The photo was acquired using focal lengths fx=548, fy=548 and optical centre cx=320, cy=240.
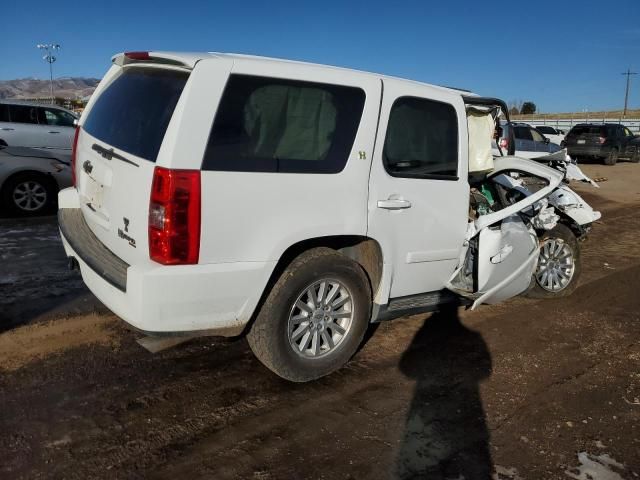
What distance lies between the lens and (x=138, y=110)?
337cm

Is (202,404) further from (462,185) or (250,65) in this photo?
(462,185)

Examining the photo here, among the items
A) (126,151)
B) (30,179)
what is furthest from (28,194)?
(126,151)

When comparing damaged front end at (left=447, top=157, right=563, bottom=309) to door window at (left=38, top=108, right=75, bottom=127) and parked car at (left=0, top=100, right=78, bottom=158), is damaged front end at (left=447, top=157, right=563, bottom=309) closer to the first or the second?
parked car at (left=0, top=100, right=78, bottom=158)

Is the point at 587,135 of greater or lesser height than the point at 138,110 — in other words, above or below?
above

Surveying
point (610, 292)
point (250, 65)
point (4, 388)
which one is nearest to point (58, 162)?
point (4, 388)

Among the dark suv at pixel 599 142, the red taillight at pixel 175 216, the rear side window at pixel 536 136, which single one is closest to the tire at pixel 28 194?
the red taillight at pixel 175 216

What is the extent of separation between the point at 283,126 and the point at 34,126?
31.3 ft

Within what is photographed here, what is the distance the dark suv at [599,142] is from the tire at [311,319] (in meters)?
22.6

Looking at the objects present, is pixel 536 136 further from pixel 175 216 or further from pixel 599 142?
pixel 175 216

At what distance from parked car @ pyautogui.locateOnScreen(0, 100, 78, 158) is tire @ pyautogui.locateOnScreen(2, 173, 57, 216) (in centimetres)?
229

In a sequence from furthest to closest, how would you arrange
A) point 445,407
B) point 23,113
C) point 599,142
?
point 599,142 < point 23,113 < point 445,407

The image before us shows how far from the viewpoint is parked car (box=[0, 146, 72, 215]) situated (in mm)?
8289

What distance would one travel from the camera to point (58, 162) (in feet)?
28.2

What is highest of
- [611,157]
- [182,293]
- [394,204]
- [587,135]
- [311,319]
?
[587,135]
